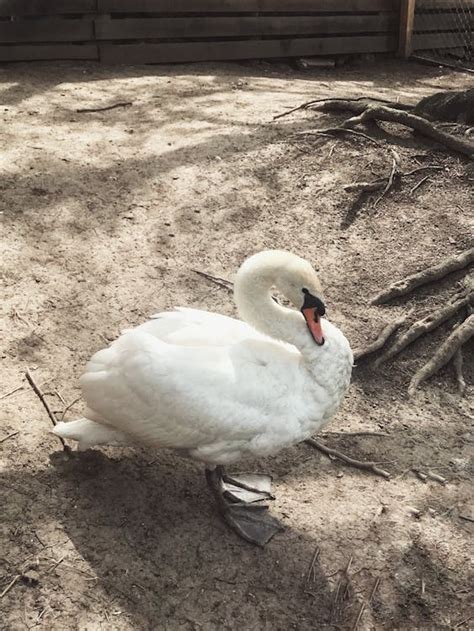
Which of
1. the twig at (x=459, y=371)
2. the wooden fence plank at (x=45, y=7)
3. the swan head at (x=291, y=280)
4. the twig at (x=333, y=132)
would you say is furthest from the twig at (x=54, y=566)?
the wooden fence plank at (x=45, y=7)

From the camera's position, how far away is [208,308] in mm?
4875

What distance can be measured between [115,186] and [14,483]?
9.60 feet

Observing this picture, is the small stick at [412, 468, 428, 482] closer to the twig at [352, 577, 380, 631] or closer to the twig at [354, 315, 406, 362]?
the twig at [352, 577, 380, 631]

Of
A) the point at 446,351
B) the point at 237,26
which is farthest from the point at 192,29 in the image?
the point at 446,351

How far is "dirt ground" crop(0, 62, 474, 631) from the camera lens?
316cm

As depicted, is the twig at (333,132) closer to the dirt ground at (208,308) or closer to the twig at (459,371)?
the dirt ground at (208,308)

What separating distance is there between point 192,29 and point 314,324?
22.0ft

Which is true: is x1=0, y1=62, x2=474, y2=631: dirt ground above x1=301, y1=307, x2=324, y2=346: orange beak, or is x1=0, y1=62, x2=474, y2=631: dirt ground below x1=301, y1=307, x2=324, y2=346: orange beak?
below

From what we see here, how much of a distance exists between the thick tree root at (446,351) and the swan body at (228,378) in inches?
46.9

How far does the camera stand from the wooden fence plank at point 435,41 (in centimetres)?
1080

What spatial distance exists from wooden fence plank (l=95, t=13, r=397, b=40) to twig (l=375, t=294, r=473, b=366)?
18.5ft

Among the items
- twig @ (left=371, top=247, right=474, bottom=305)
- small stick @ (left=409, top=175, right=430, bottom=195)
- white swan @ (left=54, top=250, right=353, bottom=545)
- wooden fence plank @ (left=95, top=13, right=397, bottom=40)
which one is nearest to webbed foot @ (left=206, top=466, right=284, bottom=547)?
white swan @ (left=54, top=250, right=353, bottom=545)

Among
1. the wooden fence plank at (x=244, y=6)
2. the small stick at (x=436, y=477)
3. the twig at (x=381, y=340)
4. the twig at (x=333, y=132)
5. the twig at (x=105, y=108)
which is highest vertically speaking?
the wooden fence plank at (x=244, y=6)

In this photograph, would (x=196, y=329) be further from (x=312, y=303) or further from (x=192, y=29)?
(x=192, y=29)
